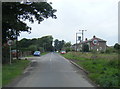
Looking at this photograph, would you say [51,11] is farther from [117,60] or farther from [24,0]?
[117,60]

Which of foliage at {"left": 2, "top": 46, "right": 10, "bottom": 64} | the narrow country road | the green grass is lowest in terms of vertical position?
the narrow country road

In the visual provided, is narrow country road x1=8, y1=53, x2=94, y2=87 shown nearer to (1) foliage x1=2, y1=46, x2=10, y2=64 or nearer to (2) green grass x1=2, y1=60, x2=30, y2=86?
(2) green grass x1=2, y1=60, x2=30, y2=86

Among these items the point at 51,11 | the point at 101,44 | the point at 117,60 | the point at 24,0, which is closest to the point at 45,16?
the point at 51,11

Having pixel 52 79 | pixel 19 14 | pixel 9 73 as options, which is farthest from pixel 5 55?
pixel 52 79

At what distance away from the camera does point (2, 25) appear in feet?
78.9

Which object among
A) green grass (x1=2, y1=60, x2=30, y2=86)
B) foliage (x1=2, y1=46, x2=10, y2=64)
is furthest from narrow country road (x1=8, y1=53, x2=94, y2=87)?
foliage (x1=2, y1=46, x2=10, y2=64)

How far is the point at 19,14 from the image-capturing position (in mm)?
26141

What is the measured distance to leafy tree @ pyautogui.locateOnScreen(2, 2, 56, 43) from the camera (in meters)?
23.1

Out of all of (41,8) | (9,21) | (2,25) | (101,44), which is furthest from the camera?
(101,44)

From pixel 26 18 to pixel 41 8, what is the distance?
282 cm

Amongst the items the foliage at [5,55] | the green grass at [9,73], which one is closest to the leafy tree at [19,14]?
the foliage at [5,55]

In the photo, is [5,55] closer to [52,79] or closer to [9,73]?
[9,73]

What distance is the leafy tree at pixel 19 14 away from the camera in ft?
75.8

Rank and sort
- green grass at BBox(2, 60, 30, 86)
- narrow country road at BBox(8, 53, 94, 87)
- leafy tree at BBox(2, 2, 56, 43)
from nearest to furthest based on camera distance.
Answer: narrow country road at BBox(8, 53, 94, 87), green grass at BBox(2, 60, 30, 86), leafy tree at BBox(2, 2, 56, 43)
